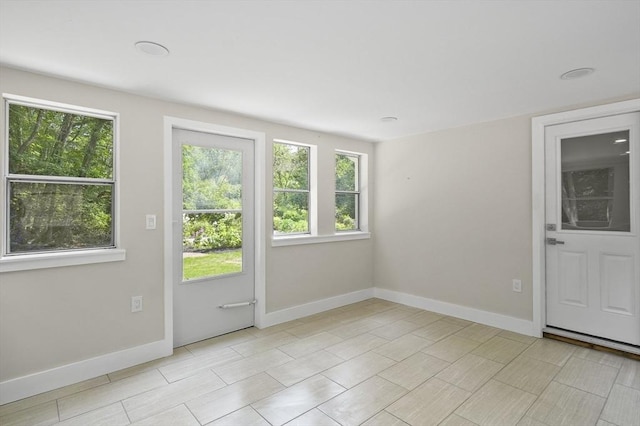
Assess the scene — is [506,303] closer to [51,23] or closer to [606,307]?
[606,307]

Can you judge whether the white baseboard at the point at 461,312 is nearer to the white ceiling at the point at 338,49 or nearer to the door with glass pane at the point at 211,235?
the door with glass pane at the point at 211,235

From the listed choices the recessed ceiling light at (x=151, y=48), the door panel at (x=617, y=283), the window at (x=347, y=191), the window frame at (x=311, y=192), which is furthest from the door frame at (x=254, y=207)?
the door panel at (x=617, y=283)

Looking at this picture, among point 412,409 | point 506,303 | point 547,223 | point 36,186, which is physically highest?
point 36,186

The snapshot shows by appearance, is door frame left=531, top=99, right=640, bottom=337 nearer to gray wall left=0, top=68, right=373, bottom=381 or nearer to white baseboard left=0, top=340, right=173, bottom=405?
gray wall left=0, top=68, right=373, bottom=381

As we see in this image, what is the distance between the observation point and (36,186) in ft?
8.16

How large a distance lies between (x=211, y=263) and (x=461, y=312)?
9.69 feet

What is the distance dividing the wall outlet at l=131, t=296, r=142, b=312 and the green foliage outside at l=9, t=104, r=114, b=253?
20.2 inches

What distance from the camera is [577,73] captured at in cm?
247

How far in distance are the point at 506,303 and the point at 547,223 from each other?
0.96 meters

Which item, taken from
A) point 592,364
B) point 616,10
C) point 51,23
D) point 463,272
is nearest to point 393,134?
point 463,272

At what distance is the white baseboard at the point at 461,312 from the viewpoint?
3537mm

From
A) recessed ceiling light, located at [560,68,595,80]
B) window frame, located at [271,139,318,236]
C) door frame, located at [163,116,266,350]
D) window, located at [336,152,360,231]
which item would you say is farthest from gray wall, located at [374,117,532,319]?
door frame, located at [163,116,266,350]

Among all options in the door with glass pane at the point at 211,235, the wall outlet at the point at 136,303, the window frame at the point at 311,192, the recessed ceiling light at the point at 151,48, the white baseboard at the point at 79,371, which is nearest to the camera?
the recessed ceiling light at the point at 151,48

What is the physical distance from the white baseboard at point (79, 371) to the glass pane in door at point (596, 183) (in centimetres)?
409
